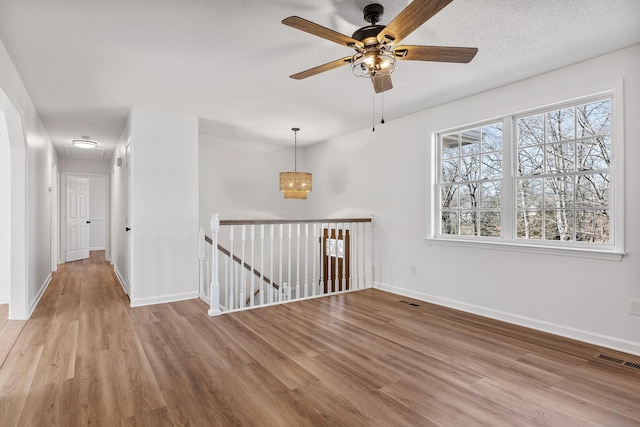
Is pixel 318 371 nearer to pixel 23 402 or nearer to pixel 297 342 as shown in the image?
pixel 297 342

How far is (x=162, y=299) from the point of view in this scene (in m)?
4.36

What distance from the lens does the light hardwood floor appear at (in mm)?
1931

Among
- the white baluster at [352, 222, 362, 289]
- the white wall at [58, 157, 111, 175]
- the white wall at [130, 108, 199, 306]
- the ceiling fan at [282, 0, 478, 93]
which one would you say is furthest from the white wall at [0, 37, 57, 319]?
the white baluster at [352, 222, 362, 289]

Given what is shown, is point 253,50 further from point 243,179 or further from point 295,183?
point 243,179

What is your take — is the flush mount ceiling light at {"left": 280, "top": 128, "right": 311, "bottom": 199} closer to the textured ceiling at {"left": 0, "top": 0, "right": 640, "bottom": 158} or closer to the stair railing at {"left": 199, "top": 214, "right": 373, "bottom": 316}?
the stair railing at {"left": 199, "top": 214, "right": 373, "bottom": 316}

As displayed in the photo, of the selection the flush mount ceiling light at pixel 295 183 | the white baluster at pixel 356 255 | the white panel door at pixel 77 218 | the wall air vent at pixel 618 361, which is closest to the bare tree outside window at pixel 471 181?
the white baluster at pixel 356 255

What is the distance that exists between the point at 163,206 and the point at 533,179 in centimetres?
420

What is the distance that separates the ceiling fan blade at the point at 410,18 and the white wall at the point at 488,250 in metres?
2.08

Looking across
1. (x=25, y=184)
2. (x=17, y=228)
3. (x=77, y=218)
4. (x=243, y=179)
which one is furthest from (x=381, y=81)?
(x=77, y=218)

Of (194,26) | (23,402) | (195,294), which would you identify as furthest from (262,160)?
(23,402)

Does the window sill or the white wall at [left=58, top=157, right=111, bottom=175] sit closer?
the window sill

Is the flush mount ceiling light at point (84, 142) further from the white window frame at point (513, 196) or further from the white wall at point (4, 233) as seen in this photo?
the white window frame at point (513, 196)

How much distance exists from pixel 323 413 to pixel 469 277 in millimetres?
2622

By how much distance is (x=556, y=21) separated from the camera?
2.40m
